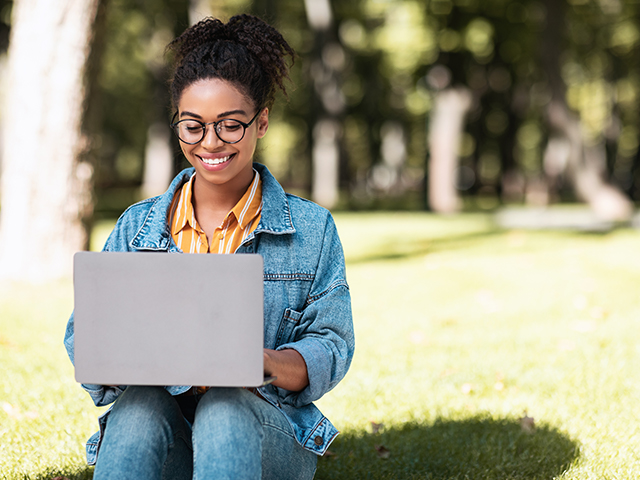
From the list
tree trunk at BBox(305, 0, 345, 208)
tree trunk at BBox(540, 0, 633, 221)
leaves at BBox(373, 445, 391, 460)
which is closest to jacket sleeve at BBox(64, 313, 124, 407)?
leaves at BBox(373, 445, 391, 460)

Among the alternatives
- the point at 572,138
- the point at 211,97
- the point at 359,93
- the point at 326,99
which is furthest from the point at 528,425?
the point at 359,93

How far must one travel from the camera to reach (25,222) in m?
6.49

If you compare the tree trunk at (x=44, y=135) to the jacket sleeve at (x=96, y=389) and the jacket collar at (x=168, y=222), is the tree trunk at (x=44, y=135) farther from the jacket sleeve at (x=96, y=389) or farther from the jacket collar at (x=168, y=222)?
the jacket sleeve at (x=96, y=389)

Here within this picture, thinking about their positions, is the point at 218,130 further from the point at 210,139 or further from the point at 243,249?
the point at 243,249

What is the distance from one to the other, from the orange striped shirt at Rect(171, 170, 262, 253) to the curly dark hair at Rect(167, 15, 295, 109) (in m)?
0.34

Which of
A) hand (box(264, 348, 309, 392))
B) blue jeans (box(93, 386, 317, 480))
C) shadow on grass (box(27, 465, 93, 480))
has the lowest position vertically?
shadow on grass (box(27, 465, 93, 480))

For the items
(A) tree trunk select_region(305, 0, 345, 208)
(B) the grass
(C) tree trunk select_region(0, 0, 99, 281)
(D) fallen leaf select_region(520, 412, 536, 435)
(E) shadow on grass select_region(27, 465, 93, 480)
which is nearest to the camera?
(E) shadow on grass select_region(27, 465, 93, 480)

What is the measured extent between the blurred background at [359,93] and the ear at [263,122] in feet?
0.30

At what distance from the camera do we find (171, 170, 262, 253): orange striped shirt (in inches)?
96.3

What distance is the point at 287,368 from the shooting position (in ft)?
6.95

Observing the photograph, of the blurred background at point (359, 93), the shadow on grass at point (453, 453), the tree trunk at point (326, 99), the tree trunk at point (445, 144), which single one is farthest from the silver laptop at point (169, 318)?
the tree trunk at point (326, 99)

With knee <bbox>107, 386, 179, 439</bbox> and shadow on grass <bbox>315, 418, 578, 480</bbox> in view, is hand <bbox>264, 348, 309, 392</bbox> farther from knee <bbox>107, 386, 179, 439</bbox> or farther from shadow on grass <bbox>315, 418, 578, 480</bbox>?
shadow on grass <bbox>315, 418, 578, 480</bbox>

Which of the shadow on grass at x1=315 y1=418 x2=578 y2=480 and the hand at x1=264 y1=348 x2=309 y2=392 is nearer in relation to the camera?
the hand at x1=264 y1=348 x2=309 y2=392

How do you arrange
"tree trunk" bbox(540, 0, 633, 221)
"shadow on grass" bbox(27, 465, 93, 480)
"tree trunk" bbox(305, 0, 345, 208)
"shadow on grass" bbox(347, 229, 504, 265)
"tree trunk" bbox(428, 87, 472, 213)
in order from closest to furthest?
"shadow on grass" bbox(27, 465, 93, 480) → "shadow on grass" bbox(347, 229, 504, 265) → "tree trunk" bbox(540, 0, 633, 221) → "tree trunk" bbox(428, 87, 472, 213) → "tree trunk" bbox(305, 0, 345, 208)
